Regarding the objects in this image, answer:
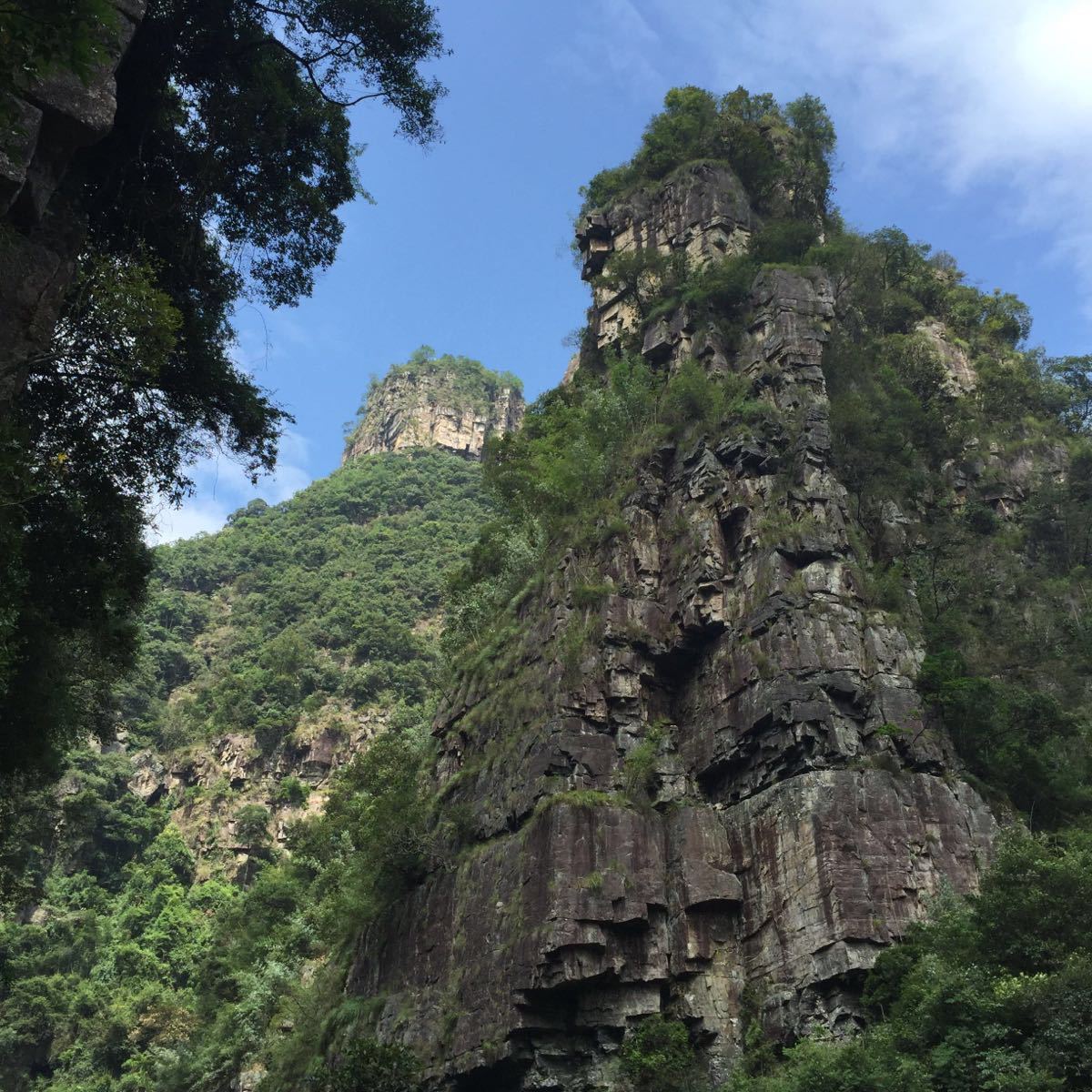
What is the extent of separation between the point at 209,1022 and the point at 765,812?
29.1 m

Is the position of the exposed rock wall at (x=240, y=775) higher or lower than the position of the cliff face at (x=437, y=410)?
lower

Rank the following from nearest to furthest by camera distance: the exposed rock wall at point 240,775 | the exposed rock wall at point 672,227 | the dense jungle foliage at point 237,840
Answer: the dense jungle foliage at point 237,840 < the exposed rock wall at point 672,227 < the exposed rock wall at point 240,775

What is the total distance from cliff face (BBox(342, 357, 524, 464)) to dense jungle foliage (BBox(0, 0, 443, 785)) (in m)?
95.8

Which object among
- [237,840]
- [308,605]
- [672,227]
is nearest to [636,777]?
[672,227]

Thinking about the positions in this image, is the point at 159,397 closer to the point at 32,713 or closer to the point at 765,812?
the point at 32,713

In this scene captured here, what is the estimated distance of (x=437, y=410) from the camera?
11681cm

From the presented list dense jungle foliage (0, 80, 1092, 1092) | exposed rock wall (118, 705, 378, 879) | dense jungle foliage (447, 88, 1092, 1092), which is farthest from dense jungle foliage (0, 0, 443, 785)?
exposed rock wall (118, 705, 378, 879)

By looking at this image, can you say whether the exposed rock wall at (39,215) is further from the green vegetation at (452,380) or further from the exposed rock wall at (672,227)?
the green vegetation at (452,380)

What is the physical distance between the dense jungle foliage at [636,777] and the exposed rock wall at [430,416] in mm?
56162

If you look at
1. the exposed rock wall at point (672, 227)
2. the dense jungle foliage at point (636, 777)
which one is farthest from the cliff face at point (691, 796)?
the exposed rock wall at point (672, 227)

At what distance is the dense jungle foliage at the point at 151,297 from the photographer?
40.4ft

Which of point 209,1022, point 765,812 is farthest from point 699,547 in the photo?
point 209,1022

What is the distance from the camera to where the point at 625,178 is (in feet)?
150

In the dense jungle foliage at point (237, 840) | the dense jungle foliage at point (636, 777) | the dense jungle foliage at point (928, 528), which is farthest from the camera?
the dense jungle foliage at point (237, 840)
